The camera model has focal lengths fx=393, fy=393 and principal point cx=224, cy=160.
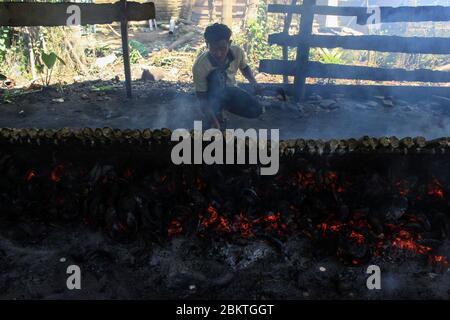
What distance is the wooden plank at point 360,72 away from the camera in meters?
6.64

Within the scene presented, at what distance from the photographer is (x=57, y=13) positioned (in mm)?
6273

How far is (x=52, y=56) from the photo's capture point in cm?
746

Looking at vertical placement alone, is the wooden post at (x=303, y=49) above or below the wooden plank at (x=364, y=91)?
above

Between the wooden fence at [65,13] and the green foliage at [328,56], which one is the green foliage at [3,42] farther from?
the green foliage at [328,56]

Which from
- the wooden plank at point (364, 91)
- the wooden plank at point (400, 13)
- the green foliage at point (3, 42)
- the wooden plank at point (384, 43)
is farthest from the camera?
the green foliage at point (3, 42)

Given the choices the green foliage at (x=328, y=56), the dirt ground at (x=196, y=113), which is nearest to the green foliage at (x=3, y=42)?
the dirt ground at (x=196, y=113)

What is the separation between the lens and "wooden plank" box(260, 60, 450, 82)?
664 cm

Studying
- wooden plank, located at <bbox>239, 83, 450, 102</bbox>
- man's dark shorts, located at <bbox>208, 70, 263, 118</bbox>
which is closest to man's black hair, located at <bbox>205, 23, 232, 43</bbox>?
man's dark shorts, located at <bbox>208, 70, 263, 118</bbox>

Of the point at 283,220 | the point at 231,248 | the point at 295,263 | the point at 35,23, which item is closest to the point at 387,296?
the point at 295,263

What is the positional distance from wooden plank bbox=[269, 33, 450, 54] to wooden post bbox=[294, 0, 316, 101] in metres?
0.06

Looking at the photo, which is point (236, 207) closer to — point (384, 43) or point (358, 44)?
point (358, 44)
